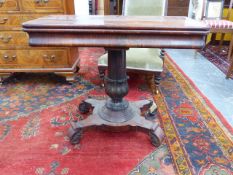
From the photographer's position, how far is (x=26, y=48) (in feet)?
7.23

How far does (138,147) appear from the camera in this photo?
1.44 metres

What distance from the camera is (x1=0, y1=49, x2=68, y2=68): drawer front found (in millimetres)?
2221

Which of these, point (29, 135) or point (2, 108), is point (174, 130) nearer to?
point (29, 135)

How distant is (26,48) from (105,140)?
4.33ft

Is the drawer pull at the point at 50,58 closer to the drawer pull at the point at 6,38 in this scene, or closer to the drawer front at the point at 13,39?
the drawer front at the point at 13,39

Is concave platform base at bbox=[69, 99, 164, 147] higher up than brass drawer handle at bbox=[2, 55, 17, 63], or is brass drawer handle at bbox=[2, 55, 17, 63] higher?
brass drawer handle at bbox=[2, 55, 17, 63]

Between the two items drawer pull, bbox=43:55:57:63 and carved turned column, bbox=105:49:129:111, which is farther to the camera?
drawer pull, bbox=43:55:57:63

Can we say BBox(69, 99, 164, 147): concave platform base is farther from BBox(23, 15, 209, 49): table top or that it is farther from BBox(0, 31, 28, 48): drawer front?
BBox(0, 31, 28, 48): drawer front

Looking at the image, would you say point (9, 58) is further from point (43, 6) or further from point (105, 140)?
point (105, 140)

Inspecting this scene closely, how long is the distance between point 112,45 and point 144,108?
0.91m

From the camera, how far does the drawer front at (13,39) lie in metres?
2.16

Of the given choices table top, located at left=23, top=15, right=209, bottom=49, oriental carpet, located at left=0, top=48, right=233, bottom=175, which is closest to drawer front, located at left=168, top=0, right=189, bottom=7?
oriental carpet, located at left=0, top=48, right=233, bottom=175

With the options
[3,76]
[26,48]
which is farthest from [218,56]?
[3,76]

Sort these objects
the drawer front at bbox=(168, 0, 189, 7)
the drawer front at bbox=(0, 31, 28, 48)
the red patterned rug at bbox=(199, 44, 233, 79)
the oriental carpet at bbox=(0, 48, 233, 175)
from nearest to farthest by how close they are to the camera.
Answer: the oriental carpet at bbox=(0, 48, 233, 175), the drawer front at bbox=(0, 31, 28, 48), the red patterned rug at bbox=(199, 44, 233, 79), the drawer front at bbox=(168, 0, 189, 7)
